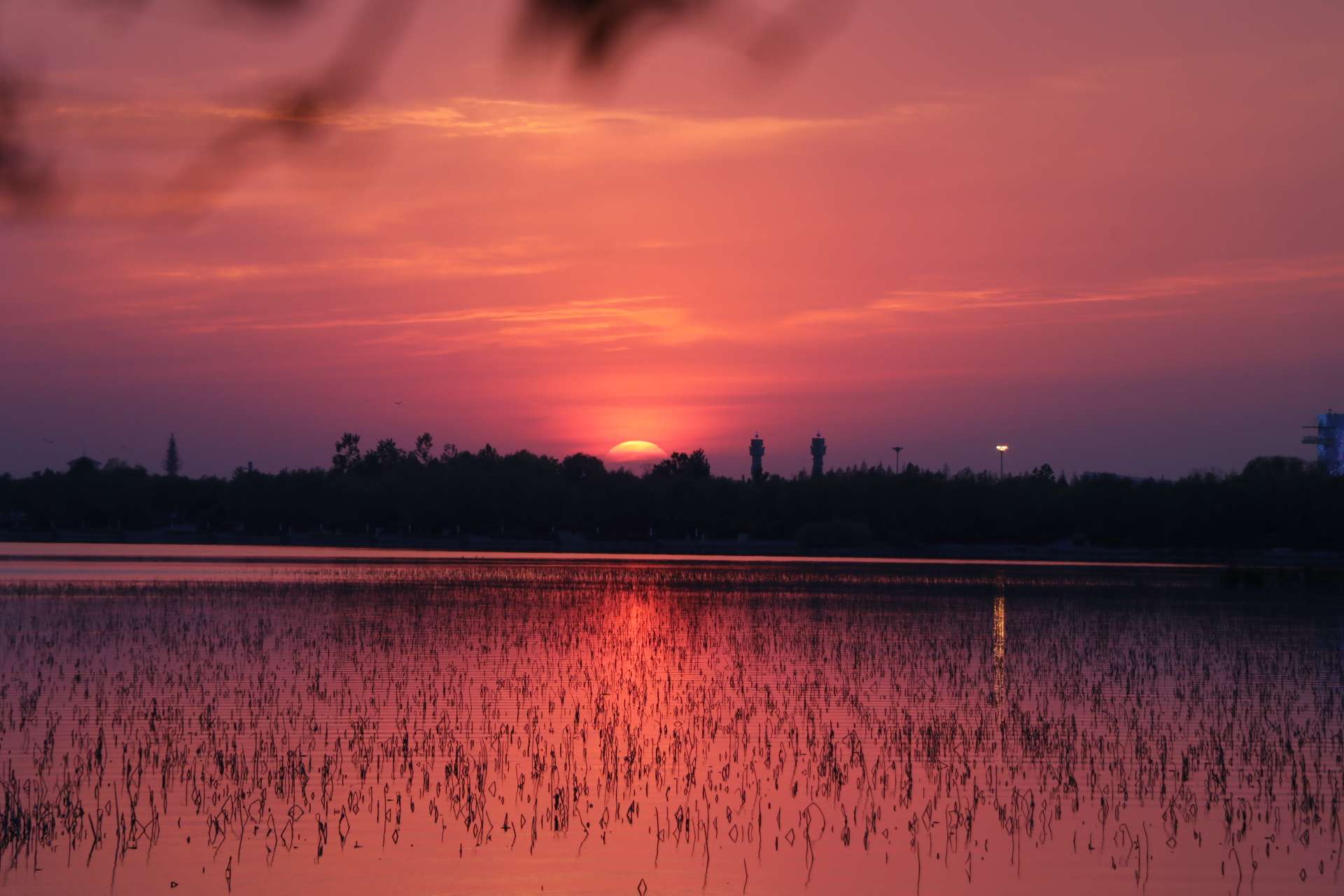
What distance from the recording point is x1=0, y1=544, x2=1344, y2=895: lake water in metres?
17.1

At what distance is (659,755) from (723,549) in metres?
143

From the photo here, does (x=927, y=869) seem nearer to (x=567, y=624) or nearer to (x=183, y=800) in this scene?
(x=183, y=800)

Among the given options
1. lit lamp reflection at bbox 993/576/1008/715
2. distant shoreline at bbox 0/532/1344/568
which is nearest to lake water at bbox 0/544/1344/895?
lit lamp reflection at bbox 993/576/1008/715

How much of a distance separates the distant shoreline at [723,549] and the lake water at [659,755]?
87149 mm

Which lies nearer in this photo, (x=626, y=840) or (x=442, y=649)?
(x=626, y=840)

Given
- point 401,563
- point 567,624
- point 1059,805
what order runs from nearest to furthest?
point 1059,805, point 567,624, point 401,563

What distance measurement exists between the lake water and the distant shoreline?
87.1 meters

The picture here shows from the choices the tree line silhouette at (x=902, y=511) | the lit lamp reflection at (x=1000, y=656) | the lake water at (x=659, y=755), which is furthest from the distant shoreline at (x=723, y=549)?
the lake water at (x=659, y=755)

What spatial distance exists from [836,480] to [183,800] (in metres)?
171

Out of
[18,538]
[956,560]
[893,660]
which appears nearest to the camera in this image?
[893,660]

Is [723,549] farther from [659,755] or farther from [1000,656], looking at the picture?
[659,755]

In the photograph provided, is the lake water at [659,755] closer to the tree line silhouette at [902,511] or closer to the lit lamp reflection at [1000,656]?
the lit lamp reflection at [1000,656]

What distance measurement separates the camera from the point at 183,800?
19.6 metres

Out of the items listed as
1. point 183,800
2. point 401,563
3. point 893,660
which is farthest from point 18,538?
point 183,800
